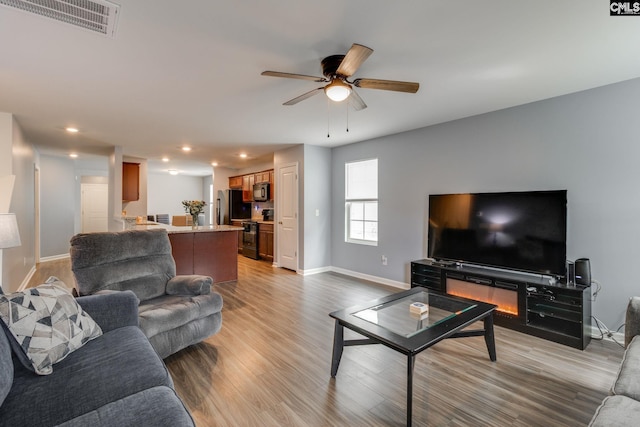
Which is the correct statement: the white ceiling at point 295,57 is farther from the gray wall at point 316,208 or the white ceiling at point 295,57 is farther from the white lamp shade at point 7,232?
the gray wall at point 316,208

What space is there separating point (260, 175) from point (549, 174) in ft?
19.8

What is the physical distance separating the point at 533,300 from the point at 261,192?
231 inches

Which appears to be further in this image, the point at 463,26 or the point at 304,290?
the point at 304,290

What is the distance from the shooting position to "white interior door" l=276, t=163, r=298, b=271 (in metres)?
5.70

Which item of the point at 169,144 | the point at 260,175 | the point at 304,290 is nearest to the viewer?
the point at 304,290

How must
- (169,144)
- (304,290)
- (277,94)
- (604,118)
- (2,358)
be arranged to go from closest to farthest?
(2,358) → (604,118) → (277,94) → (304,290) → (169,144)

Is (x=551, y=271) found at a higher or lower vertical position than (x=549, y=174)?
lower

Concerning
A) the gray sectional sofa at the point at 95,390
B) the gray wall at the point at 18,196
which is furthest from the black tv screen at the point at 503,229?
the gray wall at the point at 18,196

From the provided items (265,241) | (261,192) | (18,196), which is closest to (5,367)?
(18,196)

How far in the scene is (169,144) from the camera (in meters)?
5.55

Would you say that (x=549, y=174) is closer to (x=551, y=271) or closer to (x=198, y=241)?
(x=551, y=271)

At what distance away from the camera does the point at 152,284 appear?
2.71m

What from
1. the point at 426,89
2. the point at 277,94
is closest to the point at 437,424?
the point at 426,89

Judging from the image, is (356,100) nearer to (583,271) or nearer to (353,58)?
(353,58)
